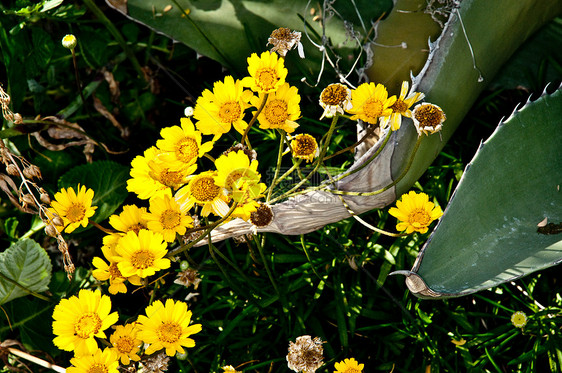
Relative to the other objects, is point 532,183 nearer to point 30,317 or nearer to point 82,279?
point 82,279

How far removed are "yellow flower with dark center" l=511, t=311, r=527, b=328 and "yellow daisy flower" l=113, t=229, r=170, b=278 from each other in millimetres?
926

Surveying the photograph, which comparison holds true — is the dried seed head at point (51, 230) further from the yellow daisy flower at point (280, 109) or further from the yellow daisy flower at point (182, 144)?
the yellow daisy flower at point (280, 109)

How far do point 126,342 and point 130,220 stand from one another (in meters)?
0.28

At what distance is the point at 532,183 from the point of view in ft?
4.14

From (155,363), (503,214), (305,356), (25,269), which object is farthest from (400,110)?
(25,269)

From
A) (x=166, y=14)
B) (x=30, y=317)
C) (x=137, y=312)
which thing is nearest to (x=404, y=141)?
(x=166, y=14)

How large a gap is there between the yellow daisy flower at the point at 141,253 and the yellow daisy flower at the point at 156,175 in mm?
94

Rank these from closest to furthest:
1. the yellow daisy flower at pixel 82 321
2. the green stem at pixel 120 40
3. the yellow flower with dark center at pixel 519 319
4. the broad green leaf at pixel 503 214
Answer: the broad green leaf at pixel 503 214
the yellow daisy flower at pixel 82 321
the yellow flower with dark center at pixel 519 319
the green stem at pixel 120 40

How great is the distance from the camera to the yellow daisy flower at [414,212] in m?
1.29

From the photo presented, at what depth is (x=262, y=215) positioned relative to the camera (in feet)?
4.06

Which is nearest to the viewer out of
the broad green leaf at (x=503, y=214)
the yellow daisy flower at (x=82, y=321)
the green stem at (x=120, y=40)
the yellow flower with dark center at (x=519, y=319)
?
the broad green leaf at (x=503, y=214)

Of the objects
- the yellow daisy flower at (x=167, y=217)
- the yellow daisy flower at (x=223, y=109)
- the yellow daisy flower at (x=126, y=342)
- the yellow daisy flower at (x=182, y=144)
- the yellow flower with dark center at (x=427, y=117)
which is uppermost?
the yellow daisy flower at (x=223, y=109)

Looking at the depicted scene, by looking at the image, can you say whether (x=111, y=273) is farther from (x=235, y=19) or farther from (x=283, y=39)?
(x=235, y=19)

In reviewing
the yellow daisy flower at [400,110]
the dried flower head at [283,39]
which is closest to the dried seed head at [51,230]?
the dried flower head at [283,39]
